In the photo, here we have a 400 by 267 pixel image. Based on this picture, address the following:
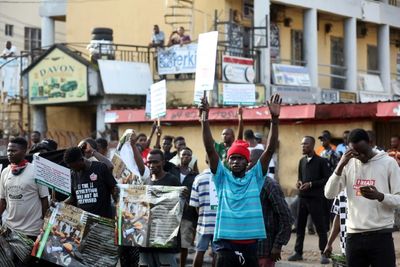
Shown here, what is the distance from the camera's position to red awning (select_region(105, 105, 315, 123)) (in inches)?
725

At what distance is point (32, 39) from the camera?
36812 mm

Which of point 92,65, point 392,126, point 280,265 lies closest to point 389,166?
point 280,265

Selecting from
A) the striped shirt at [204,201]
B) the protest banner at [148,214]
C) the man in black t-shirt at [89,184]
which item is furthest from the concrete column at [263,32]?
the man in black t-shirt at [89,184]

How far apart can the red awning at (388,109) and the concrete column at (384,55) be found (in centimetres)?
1454

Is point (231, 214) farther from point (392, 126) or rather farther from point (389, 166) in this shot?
point (392, 126)

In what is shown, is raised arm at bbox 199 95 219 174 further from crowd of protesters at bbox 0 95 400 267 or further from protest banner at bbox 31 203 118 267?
protest banner at bbox 31 203 118 267

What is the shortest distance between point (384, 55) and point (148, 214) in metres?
23.8

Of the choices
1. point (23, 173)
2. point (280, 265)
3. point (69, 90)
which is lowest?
point (280, 265)

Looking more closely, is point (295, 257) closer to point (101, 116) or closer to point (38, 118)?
point (101, 116)

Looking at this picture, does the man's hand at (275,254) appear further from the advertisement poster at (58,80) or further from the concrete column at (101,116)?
the advertisement poster at (58,80)

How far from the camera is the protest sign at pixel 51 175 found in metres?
8.91

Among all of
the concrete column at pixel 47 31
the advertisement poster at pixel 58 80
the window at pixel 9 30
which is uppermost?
the window at pixel 9 30

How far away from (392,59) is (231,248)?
27.6 meters

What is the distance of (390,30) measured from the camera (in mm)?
33281
